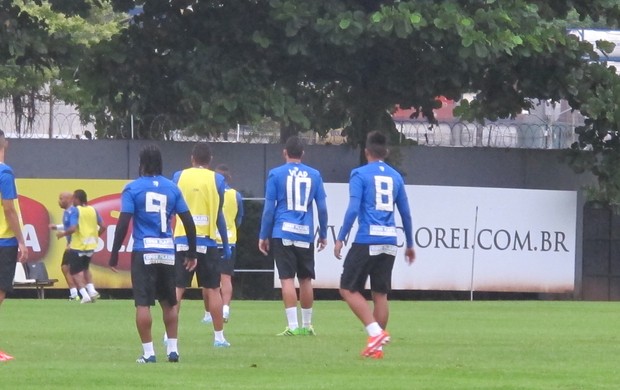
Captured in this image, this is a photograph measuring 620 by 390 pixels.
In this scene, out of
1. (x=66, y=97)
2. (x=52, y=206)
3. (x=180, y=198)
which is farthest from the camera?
(x=66, y=97)

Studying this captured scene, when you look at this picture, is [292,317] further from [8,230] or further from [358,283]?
[8,230]

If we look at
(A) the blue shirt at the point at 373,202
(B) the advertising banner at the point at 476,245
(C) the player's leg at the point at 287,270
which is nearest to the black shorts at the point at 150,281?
(A) the blue shirt at the point at 373,202

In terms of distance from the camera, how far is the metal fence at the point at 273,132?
28.9 m

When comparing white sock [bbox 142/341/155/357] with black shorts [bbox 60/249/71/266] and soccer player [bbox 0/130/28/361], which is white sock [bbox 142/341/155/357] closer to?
soccer player [bbox 0/130/28/361]

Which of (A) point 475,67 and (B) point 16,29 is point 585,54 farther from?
(B) point 16,29

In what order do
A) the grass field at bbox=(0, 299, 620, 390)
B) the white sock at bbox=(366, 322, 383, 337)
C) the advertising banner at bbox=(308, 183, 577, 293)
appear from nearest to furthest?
→ the grass field at bbox=(0, 299, 620, 390), the white sock at bbox=(366, 322, 383, 337), the advertising banner at bbox=(308, 183, 577, 293)

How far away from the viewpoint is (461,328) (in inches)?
712

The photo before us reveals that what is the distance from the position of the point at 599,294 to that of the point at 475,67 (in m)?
5.42

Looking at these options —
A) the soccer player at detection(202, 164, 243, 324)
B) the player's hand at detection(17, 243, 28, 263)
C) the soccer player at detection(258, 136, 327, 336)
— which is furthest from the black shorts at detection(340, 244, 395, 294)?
the soccer player at detection(202, 164, 243, 324)

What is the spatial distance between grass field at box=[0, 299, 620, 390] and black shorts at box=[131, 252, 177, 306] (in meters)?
0.55

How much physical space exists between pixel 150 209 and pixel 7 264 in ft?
4.80

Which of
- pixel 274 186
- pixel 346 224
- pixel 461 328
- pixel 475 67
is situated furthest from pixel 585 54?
pixel 346 224

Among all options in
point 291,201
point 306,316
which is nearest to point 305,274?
point 306,316

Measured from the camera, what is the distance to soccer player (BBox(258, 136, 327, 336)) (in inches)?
622
